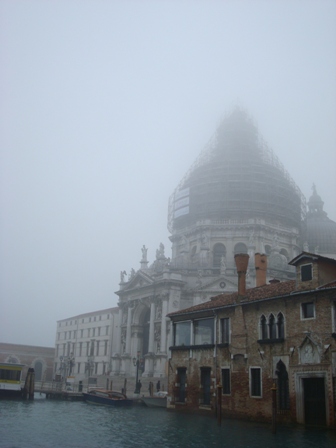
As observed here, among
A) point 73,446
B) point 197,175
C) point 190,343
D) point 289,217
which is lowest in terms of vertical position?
point 73,446

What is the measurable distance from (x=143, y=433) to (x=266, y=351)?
8064 mm

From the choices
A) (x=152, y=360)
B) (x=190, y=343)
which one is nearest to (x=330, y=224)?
(x=152, y=360)

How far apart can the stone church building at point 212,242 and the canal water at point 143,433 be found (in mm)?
28497

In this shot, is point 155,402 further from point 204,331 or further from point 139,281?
point 139,281

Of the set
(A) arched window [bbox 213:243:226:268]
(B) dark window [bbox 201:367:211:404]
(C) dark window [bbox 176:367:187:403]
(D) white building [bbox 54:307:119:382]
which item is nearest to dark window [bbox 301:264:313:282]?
(B) dark window [bbox 201:367:211:404]

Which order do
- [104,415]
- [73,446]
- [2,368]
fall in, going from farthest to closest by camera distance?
[2,368] < [104,415] < [73,446]

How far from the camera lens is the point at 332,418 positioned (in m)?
22.7

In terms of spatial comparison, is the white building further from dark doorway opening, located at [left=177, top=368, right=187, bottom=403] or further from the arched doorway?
dark doorway opening, located at [left=177, top=368, right=187, bottom=403]

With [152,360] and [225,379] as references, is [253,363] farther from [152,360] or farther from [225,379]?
[152,360]

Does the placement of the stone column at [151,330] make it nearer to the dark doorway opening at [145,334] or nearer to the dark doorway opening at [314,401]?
the dark doorway opening at [145,334]

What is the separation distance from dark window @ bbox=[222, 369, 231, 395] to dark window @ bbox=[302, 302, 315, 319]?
235 inches

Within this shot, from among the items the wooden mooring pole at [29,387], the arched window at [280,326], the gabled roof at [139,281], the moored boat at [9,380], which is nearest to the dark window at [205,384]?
the arched window at [280,326]

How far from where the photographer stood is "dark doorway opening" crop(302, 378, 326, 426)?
77.2 ft

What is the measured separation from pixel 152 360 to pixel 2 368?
1906 centimetres
